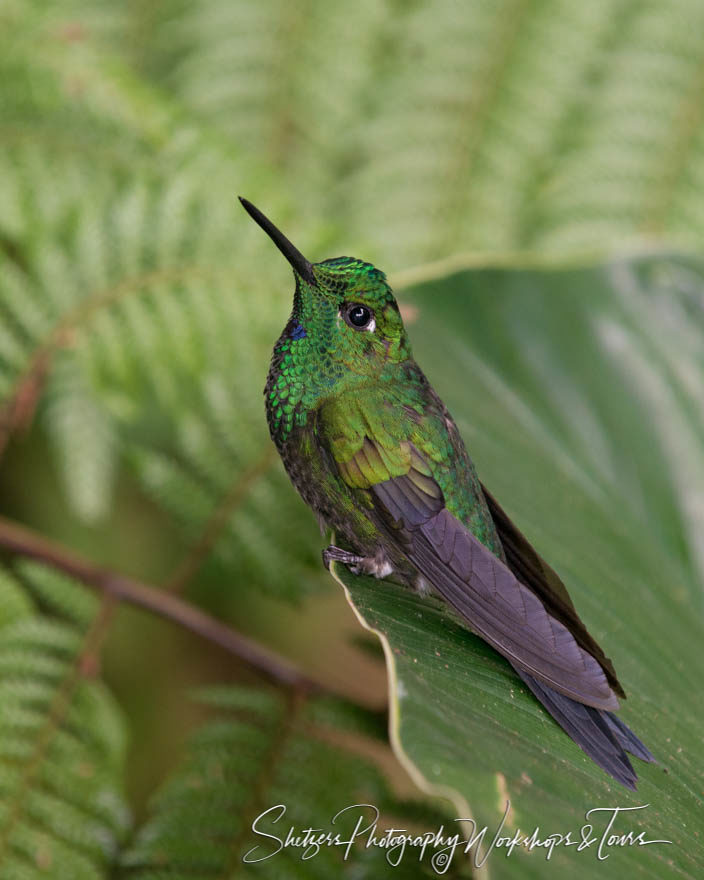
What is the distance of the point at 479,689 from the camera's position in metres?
1.46

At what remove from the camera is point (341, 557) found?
1810 millimetres

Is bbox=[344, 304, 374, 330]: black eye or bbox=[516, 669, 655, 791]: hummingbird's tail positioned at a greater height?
bbox=[344, 304, 374, 330]: black eye

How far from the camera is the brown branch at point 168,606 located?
245 cm

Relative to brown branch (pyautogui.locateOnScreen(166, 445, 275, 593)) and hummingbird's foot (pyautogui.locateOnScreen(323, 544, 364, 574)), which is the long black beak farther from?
brown branch (pyautogui.locateOnScreen(166, 445, 275, 593))

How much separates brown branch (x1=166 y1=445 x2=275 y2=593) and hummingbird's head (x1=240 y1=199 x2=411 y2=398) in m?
0.93

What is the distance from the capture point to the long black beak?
5.55ft

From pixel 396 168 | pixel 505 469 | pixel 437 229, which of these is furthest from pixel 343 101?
pixel 505 469

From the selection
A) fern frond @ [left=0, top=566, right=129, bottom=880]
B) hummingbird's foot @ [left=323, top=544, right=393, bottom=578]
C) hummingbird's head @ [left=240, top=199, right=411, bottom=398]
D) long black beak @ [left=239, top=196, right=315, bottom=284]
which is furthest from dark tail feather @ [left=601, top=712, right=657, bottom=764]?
fern frond @ [left=0, top=566, right=129, bottom=880]

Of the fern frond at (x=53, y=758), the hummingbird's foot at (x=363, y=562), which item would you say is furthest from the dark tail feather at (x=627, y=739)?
the fern frond at (x=53, y=758)

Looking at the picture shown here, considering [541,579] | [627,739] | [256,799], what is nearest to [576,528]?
[541,579]

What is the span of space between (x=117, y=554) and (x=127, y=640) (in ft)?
1.07

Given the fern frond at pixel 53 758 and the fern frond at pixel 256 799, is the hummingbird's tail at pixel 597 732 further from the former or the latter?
the fern frond at pixel 53 758

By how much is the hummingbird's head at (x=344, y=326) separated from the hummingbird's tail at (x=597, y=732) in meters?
0.65

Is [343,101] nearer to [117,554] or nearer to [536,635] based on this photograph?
[117,554]
